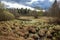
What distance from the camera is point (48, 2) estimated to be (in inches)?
229

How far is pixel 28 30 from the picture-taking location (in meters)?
5.38

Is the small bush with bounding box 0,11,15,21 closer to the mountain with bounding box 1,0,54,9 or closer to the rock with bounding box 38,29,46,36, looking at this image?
the mountain with bounding box 1,0,54,9

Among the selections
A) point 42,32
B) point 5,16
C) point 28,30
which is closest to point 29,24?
point 28,30

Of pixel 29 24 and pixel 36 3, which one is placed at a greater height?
pixel 36 3

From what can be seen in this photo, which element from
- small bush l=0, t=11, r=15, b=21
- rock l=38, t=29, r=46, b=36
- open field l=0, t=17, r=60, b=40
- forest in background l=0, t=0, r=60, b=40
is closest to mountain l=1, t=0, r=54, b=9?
forest in background l=0, t=0, r=60, b=40

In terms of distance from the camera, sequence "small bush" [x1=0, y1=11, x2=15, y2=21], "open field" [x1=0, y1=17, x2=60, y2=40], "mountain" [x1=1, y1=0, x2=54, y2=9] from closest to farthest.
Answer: "open field" [x1=0, y1=17, x2=60, y2=40] → "small bush" [x1=0, y1=11, x2=15, y2=21] → "mountain" [x1=1, y1=0, x2=54, y2=9]

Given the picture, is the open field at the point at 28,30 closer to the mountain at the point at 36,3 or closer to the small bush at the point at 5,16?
the small bush at the point at 5,16

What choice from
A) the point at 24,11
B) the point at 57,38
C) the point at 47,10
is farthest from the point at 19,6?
the point at 57,38

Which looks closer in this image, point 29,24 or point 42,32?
point 42,32

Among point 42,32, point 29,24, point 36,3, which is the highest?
point 36,3

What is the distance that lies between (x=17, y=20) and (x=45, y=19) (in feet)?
2.93

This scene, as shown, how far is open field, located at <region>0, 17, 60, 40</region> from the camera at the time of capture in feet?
17.2

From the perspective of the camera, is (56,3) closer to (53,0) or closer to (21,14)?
(53,0)

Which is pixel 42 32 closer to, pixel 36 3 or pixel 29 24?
pixel 29 24
